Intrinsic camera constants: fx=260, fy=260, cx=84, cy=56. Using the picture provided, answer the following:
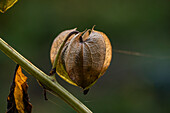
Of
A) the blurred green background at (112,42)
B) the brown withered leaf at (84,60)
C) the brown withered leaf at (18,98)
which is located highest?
the brown withered leaf at (84,60)

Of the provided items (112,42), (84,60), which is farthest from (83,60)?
(112,42)

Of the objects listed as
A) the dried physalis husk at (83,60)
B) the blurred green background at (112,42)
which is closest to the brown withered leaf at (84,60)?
the dried physalis husk at (83,60)

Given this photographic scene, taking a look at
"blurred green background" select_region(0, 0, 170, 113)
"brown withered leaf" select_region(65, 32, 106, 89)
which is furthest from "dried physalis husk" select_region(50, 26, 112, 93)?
"blurred green background" select_region(0, 0, 170, 113)

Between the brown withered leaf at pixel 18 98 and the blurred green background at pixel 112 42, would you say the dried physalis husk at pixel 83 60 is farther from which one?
the blurred green background at pixel 112 42

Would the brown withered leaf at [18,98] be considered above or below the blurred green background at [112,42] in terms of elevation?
above

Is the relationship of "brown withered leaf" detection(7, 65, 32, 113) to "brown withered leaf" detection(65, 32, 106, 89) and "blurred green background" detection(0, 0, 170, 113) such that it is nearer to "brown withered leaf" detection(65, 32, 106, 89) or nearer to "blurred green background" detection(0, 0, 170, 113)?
"brown withered leaf" detection(65, 32, 106, 89)

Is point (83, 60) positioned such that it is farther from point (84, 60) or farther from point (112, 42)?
point (112, 42)
